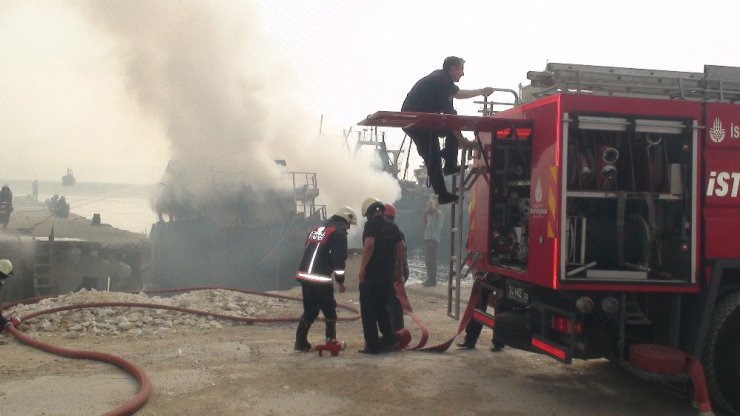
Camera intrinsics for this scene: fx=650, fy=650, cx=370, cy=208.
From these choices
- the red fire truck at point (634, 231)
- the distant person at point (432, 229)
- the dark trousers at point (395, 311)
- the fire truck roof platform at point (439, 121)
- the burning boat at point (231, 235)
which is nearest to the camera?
the red fire truck at point (634, 231)

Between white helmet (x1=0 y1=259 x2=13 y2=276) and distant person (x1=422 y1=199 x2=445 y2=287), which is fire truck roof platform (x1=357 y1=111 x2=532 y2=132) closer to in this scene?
white helmet (x1=0 y1=259 x2=13 y2=276)

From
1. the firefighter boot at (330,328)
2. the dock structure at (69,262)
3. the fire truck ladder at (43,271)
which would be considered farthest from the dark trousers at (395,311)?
the fire truck ladder at (43,271)

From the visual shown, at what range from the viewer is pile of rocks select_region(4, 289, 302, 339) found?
861cm

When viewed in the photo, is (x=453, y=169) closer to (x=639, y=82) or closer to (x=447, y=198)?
(x=447, y=198)

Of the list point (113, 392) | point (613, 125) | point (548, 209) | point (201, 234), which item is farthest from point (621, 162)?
point (201, 234)

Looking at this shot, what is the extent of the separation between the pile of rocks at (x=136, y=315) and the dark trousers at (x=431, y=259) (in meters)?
4.32

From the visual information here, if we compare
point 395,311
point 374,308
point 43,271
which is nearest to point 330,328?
point 374,308

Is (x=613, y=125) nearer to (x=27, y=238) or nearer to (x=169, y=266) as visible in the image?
(x=27, y=238)

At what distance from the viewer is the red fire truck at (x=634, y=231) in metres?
5.30

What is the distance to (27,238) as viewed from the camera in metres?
17.0

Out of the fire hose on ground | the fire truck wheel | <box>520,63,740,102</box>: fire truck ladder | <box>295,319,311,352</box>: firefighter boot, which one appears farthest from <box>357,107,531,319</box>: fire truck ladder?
the fire truck wheel

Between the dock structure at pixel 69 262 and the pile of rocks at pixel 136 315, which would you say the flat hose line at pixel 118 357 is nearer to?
the pile of rocks at pixel 136 315

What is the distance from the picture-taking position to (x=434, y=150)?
6492 mm

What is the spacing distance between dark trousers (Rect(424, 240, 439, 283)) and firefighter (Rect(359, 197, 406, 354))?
7.31 m
